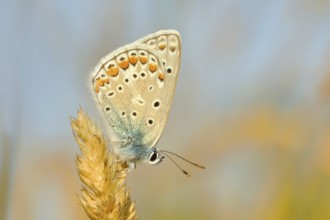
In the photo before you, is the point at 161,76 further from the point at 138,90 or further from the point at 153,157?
the point at 153,157

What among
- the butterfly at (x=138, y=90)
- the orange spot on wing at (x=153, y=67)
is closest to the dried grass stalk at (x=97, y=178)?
the butterfly at (x=138, y=90)

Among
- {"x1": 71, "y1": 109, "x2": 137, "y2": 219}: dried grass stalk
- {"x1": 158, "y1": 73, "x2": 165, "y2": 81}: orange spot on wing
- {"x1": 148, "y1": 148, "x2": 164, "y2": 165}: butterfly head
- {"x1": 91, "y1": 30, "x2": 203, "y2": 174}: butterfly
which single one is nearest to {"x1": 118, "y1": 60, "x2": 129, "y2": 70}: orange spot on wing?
{"x1": 91, "y1": 30, "x2": 203, "y2": 174}: butterfly

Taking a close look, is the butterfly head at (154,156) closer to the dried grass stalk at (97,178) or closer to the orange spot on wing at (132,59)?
the orange spot on wing at (132,59)

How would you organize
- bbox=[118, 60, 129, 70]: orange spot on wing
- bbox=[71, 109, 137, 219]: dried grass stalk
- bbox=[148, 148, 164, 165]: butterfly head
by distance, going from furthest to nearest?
bbox=[148, 148, 164, 165]: butterfly head < bbox=[118, 60, 129, 70]: orange spot on wing < bbox=[71, 109, 137, 219]: dried grass stalk

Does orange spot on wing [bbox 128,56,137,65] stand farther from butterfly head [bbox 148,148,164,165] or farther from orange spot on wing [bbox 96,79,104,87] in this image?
butterfly head [bbox 148,148,164,165]

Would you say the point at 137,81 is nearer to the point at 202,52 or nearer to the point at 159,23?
the point at 159,23

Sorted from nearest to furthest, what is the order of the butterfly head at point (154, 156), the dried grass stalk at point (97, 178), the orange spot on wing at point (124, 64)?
the dried grass stalk at point (97, 178) < the orange spot on wing at point (124, 64) < the butterfly head at point (154, 156)

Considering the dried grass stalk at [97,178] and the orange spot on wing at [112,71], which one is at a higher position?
the orange spot on wing at [112,71]
